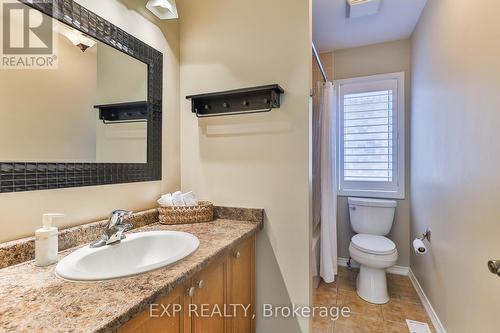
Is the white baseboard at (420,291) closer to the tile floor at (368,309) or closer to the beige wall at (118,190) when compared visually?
the tile floor at (368,309)

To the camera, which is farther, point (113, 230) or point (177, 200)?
point (177, 200)

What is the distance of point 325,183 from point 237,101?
3.80 feet

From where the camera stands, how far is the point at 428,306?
6.38ft

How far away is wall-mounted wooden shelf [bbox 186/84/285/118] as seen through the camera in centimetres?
144

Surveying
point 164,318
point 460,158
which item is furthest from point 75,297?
point 460,158

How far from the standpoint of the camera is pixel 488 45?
115cm

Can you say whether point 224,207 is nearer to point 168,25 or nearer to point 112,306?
point 112,306

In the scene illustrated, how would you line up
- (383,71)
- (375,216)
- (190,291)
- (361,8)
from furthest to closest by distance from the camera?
(383,71) → (375,216) → (361,8) → (190,291)

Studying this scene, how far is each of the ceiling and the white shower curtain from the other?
0.59 metres

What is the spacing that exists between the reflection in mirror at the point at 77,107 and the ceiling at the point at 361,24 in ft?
5.61

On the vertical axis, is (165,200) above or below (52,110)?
below

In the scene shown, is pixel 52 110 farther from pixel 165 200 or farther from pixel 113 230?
pixel 165 200

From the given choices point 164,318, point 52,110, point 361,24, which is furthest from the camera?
point 361,24

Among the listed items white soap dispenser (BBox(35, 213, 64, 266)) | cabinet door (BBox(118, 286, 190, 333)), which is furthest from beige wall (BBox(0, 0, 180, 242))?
cabinet door (BBox(118, 286, 190, 333))
